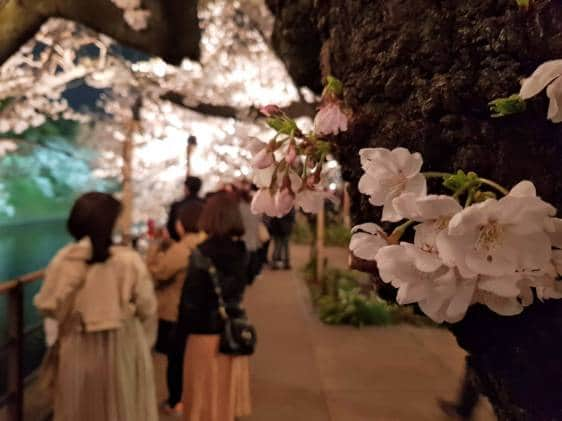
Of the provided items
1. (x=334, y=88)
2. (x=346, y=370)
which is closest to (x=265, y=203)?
(x=334, y=88)

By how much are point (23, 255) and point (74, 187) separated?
7032 mm

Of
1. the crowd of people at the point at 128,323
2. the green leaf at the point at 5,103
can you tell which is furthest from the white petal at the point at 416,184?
the green leaf at the point at 5,103

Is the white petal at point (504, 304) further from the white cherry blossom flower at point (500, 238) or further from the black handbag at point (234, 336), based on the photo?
the black handbag at point (234, 336)

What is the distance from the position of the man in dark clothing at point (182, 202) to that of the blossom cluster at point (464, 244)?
4.22 m

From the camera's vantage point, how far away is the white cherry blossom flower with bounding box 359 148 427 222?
975 mm

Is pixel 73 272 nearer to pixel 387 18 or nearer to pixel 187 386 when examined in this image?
A: pixel 187 386

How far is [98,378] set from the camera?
3023 mm

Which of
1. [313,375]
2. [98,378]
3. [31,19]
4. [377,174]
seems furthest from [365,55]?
[313,375]

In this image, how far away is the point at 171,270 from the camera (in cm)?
477

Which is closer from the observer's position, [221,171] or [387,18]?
[387,18]

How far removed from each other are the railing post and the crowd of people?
1.29ft

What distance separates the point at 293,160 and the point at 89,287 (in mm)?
2108

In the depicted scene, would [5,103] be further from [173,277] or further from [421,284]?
[421,284]

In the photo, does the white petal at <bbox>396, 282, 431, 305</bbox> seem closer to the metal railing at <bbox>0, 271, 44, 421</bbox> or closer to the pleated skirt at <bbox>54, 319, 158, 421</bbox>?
the pleated skirt at <bbox>54, 319, 158, 421</bbox>
